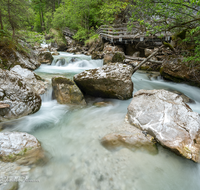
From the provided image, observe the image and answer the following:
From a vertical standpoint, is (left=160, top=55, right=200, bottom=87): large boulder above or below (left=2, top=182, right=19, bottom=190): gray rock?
above

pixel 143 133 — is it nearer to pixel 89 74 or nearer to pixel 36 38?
pixel 89 74

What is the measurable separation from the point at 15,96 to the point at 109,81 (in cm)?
311

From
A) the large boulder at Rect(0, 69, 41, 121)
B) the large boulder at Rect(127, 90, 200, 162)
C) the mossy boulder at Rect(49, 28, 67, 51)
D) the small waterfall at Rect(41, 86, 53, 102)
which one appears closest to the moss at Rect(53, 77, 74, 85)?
the small waterfall at Rect(41, 86, 53, 102)

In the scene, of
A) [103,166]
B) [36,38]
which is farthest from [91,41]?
[103,166]

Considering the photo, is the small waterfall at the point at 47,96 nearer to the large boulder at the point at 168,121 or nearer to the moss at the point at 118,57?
the large boulder at the point at 168,121

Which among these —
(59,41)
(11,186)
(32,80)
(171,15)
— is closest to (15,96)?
(32,80)

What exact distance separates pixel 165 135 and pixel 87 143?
5.54 feet

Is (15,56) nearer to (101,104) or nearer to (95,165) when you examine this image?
(101,104)

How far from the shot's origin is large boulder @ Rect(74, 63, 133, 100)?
471 centimetres

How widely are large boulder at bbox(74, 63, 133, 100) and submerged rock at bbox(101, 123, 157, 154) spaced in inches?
88.5

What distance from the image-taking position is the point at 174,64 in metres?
6.29

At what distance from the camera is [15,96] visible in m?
3.36

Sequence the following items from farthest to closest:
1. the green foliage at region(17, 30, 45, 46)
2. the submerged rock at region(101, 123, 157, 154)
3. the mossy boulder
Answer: the mossy boulder < the green foliage at region(17, 30, 45, 46) < the submerged rock at region(101, 123, 157, 154)

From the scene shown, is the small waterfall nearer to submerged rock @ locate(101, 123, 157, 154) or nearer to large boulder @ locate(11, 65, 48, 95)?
large boulder @ locate(11, 65, 48, 95)
